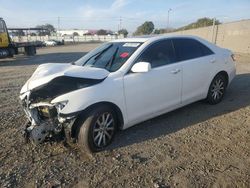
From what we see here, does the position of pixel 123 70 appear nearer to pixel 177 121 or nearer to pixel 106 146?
pixel 106 146

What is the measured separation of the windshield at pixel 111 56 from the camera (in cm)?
457

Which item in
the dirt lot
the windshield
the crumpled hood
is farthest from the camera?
the windshield

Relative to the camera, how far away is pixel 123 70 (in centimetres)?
435

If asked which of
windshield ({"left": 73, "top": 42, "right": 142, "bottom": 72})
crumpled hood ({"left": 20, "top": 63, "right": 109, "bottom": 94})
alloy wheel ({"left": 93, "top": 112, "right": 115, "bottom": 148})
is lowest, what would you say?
alloy wheel ({"left": 93, "top": 112, "right": 115, "bottom": 148})

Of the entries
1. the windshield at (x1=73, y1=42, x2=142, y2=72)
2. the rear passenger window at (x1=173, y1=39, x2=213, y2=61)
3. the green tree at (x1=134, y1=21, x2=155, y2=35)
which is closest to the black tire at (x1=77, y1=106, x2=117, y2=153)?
the windshield at (x1=73, y1=42, x2=142, y2=72)

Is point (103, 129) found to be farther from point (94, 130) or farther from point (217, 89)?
point (217, 89)

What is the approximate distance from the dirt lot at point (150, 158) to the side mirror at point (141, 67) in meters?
1.17

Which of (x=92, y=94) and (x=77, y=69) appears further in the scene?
(x=77, y=69)

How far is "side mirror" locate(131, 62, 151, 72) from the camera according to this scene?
170 inches

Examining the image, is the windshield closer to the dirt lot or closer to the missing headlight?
the missing headlight

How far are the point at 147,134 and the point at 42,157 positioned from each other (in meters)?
1.78

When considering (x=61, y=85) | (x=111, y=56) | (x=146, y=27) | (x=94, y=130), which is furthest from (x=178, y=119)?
(x=146, y=27)

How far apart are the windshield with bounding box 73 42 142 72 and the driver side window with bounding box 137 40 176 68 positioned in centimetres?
22

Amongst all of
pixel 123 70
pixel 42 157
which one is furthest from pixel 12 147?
pixel 123 70
